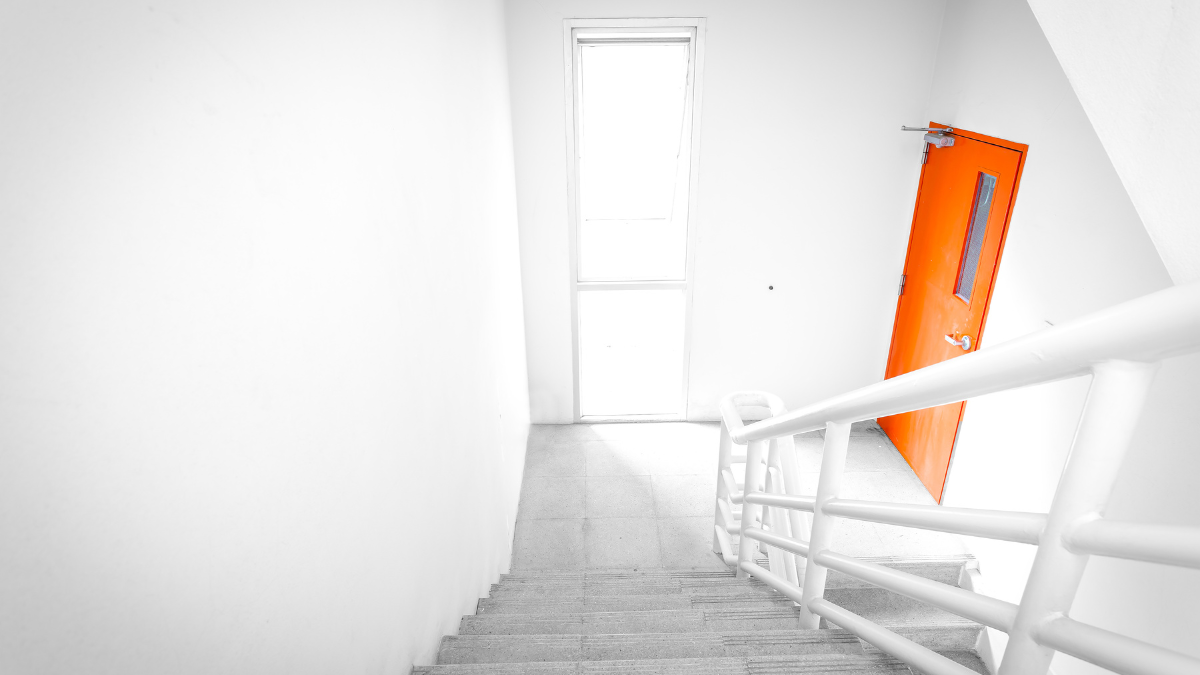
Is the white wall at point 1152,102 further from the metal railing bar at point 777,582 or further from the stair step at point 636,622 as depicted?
the stair step at point 636,622

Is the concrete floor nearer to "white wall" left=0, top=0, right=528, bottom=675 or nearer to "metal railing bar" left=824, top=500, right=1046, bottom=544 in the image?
"white wall" left=0, top=0, right=528, bottom=675

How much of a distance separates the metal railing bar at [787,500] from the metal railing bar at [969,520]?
1.28 ft

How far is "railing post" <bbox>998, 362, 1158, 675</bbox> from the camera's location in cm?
63

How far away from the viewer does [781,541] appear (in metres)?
1.82

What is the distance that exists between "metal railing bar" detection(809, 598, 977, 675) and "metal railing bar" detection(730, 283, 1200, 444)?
0.39m

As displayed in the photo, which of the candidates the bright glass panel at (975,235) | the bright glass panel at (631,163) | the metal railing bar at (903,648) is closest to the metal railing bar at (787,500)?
the metal railing bar at (903,648)

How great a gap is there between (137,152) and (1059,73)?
3.34m

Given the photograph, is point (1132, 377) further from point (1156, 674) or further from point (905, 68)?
point (905, 68)

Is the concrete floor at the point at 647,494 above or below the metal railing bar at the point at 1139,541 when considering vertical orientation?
below

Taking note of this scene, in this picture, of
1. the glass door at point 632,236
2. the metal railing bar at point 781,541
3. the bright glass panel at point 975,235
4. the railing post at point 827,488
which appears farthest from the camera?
the glass door at point 632,236

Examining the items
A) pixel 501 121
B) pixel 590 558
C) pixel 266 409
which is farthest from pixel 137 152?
pixel 590 558

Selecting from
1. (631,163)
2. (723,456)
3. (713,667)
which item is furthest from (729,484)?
(631,163)

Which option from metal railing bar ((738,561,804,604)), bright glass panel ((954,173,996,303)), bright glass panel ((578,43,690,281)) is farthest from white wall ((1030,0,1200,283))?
bright glass panel ((578,43,690,281))

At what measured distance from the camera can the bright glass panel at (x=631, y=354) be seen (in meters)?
5.23
